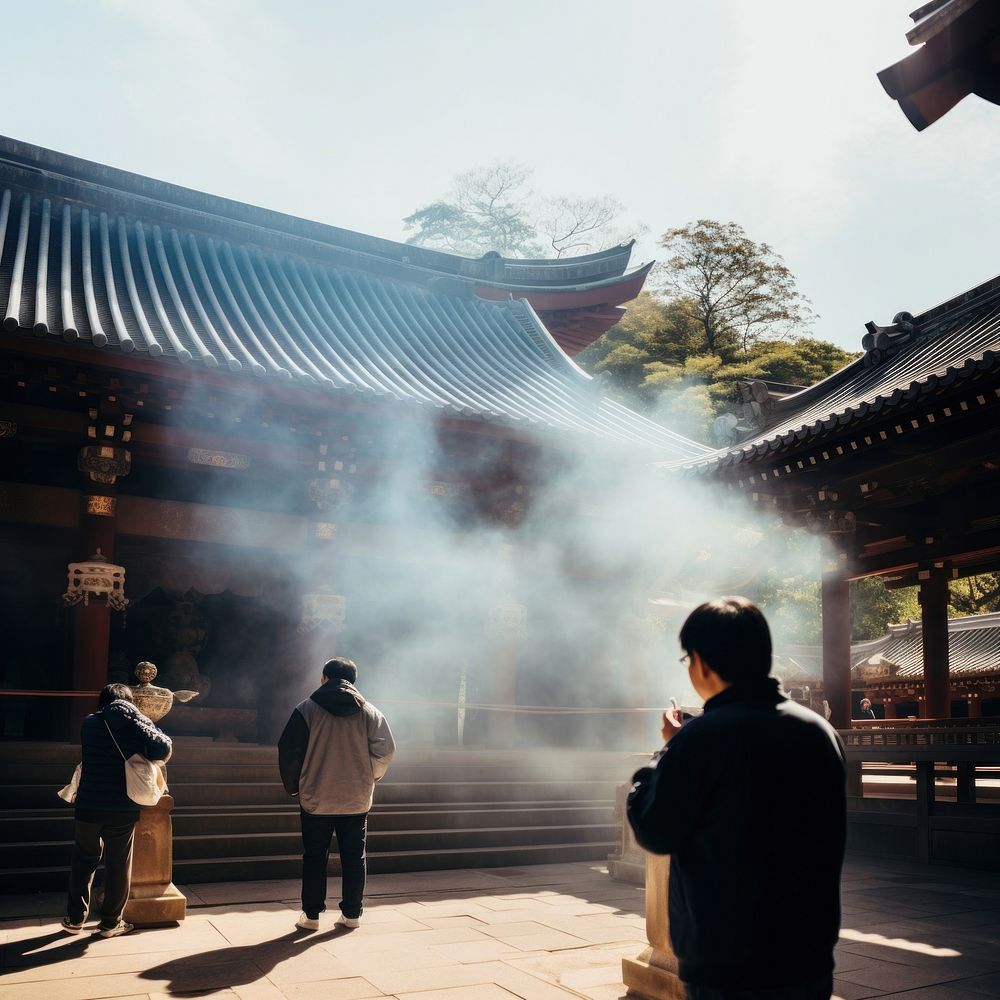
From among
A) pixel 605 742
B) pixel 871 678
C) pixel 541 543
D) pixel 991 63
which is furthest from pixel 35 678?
pixel 871 678

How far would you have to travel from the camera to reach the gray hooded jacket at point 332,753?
5.19 meters

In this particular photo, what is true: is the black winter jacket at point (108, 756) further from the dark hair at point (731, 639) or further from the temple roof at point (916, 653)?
the temple roof at point (916, 653)

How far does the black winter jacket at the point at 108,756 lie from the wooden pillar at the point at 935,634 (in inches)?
351

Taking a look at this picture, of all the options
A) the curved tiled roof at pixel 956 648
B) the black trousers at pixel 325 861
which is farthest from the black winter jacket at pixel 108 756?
the curved tiled roof at pixel 956 648

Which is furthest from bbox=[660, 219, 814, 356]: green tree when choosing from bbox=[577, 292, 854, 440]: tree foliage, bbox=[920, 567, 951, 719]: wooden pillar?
bbox=[920, 567, 951, 719]: wooden pillar

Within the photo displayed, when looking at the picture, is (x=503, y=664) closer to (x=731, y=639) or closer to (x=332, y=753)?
(x=332, y=753)

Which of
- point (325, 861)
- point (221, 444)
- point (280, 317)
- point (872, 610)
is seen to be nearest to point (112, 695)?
point (325, 861)

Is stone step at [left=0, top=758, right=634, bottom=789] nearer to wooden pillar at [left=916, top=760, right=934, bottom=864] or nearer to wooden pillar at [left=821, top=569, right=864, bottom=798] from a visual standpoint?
wooden pillar at [left=821, top=569, right=864, bottom=798]

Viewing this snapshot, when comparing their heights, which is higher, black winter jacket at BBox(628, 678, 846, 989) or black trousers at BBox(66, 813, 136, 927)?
black winter jacket at BBox(628, 678, 846, 989)

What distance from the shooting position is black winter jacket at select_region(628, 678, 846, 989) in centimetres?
191

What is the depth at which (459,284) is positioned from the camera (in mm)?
14078

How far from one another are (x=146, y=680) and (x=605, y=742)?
660 centimetres

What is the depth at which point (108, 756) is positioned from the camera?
16.4 ft

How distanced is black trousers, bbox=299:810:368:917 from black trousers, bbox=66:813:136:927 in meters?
0.94
